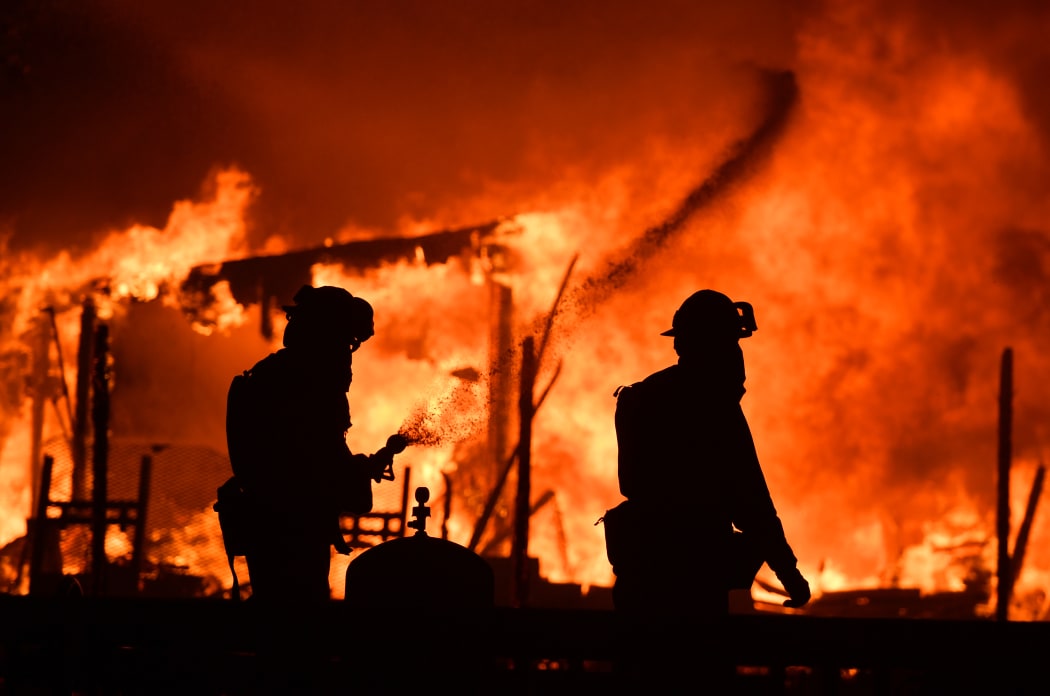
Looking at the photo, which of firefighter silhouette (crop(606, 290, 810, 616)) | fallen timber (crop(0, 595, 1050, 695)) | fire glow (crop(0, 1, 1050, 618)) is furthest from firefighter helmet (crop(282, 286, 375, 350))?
fire glow (crop(0, 1, 1050, 618))

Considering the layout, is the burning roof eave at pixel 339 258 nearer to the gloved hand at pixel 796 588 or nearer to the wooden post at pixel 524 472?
the wooden post at pixel 524 472

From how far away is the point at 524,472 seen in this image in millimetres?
15188

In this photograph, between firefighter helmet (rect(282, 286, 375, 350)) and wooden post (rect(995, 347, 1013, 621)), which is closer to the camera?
firefighter helmet (rect(282, 286, 375, 350))

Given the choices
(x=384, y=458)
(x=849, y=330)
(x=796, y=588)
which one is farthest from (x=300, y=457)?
(x=849, y=330)

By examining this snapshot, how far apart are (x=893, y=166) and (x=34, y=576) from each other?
65.5 ft

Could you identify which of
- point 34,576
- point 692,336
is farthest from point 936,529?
point 692,336

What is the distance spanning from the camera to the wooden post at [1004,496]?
18219 mm

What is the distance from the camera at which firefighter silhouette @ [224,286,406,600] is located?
4.88 metres

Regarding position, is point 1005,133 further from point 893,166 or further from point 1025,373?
point 1025,373

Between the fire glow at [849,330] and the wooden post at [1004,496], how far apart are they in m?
6.23

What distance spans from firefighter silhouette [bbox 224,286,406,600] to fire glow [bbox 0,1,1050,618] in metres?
19.0

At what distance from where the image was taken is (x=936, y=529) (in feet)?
84.7

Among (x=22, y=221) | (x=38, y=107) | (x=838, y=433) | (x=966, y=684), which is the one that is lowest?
(x=966, y=684)

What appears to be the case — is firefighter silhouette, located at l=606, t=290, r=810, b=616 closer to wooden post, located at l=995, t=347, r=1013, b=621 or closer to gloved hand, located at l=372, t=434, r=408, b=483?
gloved hand, located at l=372, t=434, r=408, b=483
